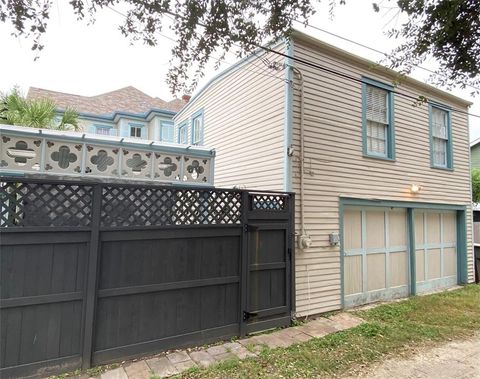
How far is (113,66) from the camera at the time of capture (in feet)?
14.7

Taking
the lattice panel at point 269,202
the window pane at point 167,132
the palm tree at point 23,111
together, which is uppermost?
the window pane at point 167,132

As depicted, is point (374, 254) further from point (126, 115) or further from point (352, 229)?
point (126, 115)

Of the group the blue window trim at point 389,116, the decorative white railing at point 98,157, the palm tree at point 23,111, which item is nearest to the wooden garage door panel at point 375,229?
the blue window trim at point 389,116

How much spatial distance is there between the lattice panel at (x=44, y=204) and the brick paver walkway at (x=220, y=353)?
176cm

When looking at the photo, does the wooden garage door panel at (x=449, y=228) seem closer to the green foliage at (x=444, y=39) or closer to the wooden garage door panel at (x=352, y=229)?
the wooden garage door panel at (x=352, y=229)

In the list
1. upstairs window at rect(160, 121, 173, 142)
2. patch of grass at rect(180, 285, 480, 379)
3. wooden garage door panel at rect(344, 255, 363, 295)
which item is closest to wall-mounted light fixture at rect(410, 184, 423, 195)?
wooden garage door panel at rect(344, 255, 363, 295)

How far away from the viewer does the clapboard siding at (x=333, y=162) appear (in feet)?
18.8

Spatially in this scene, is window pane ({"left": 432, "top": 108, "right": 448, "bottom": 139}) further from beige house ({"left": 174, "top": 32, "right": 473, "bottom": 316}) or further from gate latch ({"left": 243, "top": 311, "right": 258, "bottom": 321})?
gate latch ({"left": 243, "top": 311, "right": 258, "bottom": 321})

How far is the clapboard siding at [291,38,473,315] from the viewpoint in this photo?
574cm

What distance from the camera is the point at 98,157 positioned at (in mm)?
4262

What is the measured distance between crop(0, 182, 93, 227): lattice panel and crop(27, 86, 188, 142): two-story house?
450 inches

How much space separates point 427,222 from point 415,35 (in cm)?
560

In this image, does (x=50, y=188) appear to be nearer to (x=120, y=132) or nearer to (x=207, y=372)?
(x=207, y=372)

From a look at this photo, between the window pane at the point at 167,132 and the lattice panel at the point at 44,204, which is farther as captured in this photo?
the window pane at the point at 167,132
